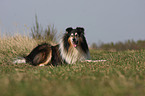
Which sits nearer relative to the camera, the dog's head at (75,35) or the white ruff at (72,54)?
the dog's head at (75,35)

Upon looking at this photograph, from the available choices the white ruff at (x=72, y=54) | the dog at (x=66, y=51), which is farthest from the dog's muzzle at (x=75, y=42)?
the white ruff at (x=72, y=54)

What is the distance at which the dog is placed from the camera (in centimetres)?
580

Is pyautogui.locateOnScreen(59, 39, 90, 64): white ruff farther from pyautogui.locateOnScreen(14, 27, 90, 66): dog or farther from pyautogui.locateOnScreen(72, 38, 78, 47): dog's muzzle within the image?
pyautogui.locateOnScreen(72, 38, 78, 47): dog's muzzle

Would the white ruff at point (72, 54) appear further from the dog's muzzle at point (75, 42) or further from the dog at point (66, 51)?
the dog's muzzle at point (75, 42)

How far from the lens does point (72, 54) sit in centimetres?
595

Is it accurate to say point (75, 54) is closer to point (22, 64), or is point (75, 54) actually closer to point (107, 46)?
point (22, 64)

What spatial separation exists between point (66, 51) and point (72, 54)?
0.24 m

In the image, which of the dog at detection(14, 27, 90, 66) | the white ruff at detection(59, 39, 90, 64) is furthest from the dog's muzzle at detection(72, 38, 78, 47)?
the white ruff at detection(59, 39, 90, 64)

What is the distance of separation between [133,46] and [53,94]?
1430 centimetres

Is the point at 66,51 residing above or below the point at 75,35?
below

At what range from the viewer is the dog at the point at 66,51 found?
580cm

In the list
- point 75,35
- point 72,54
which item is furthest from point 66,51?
point 75,35

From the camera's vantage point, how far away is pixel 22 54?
871 cm

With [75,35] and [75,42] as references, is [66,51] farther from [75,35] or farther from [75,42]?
[75,35]
